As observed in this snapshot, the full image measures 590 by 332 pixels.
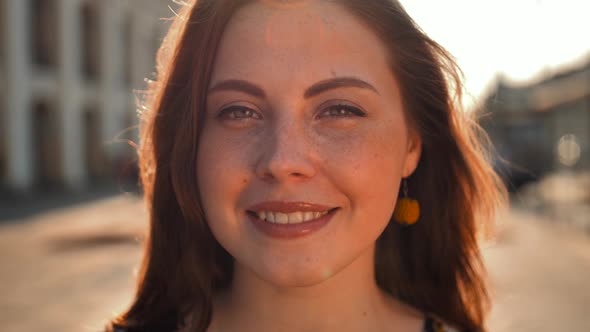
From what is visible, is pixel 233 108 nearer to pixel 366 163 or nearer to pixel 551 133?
pixel 366 163

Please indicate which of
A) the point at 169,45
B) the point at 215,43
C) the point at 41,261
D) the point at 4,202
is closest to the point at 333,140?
the point at 215,43

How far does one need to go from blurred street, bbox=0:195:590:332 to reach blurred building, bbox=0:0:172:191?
4.05 metres

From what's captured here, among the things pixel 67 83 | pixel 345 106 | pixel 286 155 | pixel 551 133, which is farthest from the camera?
pixel 67 83

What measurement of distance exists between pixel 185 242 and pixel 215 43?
2.29 feet

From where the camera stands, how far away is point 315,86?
1.40 meters

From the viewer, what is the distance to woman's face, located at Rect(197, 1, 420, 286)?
1.36 m

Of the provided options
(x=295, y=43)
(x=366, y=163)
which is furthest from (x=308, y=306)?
(x=295, y=43)

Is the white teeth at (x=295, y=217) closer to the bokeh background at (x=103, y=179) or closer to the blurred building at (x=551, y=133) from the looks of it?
the bokeh background at (x=103, y=179)

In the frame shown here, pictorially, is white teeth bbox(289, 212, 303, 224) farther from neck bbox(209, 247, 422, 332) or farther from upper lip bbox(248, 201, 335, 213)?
neck bbox(209, 247, 422, 332)

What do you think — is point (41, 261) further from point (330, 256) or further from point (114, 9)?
point (114, 9)

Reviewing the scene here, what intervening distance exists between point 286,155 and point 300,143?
0.06 meters

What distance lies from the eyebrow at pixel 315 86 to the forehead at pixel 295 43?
16 millimetres

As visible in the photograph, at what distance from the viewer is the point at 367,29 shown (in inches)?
58.7

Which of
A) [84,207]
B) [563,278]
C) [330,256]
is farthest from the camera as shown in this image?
[84,207]
